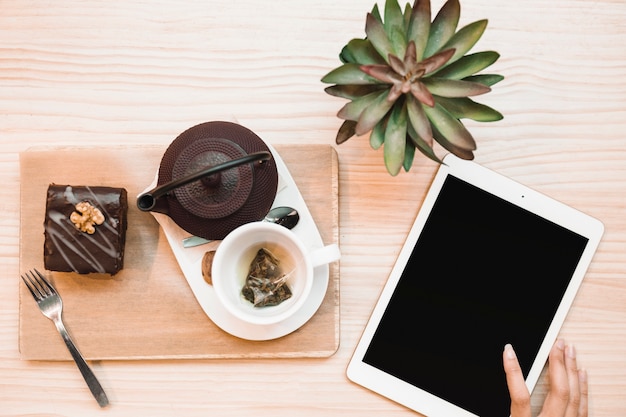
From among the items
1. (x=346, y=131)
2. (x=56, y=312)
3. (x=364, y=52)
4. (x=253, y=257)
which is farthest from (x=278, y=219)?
(x=56, y=312)

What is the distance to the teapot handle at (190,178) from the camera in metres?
0.71

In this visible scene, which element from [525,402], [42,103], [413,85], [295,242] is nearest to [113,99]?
[42,103]

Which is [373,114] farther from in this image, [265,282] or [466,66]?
[265,282]

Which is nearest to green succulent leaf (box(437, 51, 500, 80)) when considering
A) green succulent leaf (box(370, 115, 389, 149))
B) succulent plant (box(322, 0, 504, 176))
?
succulent plant (box(322, 0, 504, 176))

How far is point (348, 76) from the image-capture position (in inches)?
30.4

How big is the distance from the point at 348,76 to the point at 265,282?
0.34m

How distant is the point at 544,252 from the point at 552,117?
0.78ft

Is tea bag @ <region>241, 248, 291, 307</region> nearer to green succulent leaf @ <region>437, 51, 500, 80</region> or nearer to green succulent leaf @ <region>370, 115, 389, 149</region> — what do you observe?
green succulent leaf @ <region>370, 115, 389, 149</region>

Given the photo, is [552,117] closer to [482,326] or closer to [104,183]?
[482,326]

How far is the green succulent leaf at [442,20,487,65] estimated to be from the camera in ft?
2.43

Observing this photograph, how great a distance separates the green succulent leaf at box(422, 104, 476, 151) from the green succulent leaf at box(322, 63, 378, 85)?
0.10 m

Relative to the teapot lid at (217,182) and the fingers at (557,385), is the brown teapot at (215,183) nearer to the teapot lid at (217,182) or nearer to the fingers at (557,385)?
the teapot lid at (217,182)

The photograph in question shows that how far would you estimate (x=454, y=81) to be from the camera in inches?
29.3

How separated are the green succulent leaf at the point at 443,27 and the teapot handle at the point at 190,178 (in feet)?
0.92
